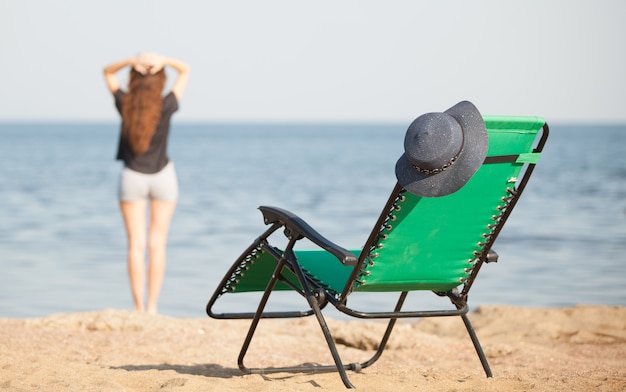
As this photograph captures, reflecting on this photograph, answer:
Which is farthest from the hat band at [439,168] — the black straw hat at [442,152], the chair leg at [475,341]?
the chair leg at [475,341]

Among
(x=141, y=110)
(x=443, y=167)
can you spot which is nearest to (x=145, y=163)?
(x=141, y=110)

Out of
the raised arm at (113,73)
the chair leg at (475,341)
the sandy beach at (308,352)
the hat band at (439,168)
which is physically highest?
the hat band at (439,168)

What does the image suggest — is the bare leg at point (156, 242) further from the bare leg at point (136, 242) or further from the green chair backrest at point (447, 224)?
the green chair backrest at point (447, 224)

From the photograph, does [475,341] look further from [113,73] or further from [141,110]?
[113,73]

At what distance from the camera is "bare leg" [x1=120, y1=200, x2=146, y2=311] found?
22.1ft

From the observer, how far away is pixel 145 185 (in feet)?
21.9

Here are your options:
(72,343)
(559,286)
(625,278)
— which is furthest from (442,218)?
(625,278)

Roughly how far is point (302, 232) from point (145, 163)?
3.04 metres

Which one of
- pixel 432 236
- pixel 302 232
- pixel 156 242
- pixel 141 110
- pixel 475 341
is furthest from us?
pixel 156 242

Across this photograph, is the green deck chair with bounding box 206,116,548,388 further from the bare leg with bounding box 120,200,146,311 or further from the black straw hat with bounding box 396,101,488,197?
the bare leg with bounding box 120,200,146,311

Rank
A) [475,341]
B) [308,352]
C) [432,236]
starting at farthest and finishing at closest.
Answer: [308,352], [475,341], [432,236]

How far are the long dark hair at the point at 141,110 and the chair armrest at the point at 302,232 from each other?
105 inches

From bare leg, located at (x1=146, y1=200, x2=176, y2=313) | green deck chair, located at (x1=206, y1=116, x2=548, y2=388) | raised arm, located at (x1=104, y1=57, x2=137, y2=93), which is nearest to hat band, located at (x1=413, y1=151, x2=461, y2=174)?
green deck chair, located at (x1=206, y1=116, x2=548, y2=388)

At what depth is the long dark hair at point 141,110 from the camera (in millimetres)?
6605
